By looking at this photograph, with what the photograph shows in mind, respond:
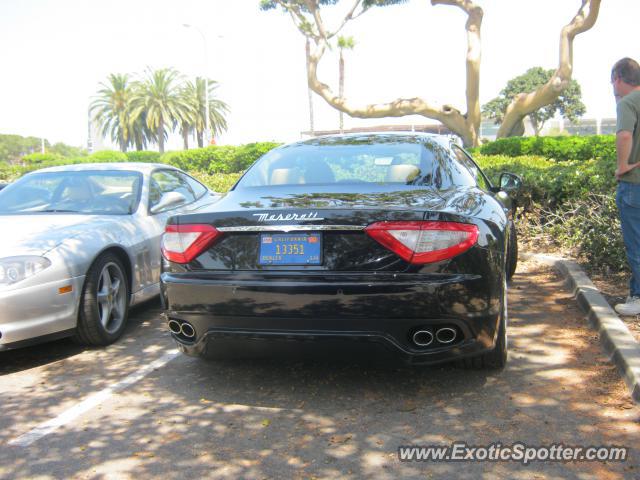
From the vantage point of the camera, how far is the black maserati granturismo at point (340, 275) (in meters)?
3.38

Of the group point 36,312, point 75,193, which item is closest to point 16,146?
point 75,193

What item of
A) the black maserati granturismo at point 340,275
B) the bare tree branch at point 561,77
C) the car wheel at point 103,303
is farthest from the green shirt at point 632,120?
the bare tree branch at point 561,77

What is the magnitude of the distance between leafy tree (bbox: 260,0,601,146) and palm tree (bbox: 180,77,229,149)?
36338mm

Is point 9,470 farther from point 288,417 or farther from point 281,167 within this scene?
point 281,167

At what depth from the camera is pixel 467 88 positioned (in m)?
26.2

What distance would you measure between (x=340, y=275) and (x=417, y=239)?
0.44 metres

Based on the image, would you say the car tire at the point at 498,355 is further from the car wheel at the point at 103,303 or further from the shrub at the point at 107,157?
the shrub at the point at 107,157

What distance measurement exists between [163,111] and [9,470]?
61505 millimetres

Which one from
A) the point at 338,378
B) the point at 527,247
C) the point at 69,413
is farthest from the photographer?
the point at 527,247

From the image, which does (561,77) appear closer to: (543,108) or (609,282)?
(609,282)

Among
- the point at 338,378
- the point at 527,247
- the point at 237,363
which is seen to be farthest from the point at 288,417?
the point at 527,247

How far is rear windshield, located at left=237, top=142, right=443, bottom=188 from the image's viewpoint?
13.9 feet

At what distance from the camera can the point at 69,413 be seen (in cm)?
378

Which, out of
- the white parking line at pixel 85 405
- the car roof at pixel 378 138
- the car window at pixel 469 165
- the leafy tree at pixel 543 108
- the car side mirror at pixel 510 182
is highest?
the leafy tree at pixel 543 108
